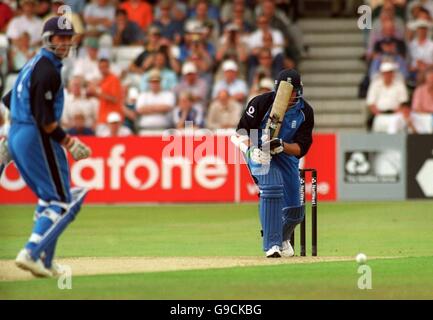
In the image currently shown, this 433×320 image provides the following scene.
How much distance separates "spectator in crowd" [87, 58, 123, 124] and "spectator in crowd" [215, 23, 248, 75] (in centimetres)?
212

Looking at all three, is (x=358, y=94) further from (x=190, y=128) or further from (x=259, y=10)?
(x=190, y=128)

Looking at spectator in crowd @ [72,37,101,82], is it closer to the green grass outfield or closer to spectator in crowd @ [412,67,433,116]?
the green grass outfield

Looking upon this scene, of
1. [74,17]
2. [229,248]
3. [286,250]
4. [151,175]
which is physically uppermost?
[74,17]

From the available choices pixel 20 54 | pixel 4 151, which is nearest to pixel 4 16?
pixel 20 54

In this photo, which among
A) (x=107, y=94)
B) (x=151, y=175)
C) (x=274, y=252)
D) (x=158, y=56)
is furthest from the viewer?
(x=158, y=56)

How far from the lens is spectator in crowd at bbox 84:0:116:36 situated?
25688 millimetres

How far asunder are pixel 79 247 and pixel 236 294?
536cm

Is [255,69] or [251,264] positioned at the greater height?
[255,69]

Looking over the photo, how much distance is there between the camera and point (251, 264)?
42.7 feet

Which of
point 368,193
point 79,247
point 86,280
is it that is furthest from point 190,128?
point 86,280

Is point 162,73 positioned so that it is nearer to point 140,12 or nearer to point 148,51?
point 148,51

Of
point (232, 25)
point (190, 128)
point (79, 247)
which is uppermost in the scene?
point (232, 25)

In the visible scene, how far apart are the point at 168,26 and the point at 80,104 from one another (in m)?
2.74

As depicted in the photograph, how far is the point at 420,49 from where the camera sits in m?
24.9
